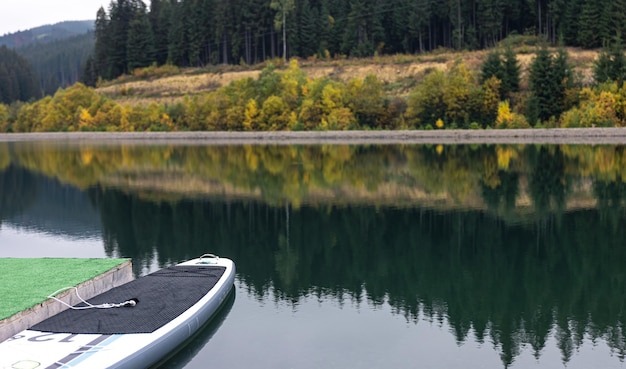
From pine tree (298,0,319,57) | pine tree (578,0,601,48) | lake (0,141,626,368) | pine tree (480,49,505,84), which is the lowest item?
lake (0,141,626,368)

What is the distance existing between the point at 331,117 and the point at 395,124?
8.79 m

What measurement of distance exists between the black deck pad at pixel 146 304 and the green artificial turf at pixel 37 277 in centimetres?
73

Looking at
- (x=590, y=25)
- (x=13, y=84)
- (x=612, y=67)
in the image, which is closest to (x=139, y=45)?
(x=13, y=84)

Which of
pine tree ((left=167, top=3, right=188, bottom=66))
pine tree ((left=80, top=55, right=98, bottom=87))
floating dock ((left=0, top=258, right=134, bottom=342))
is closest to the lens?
floating dock ((left=0, top=258, right=134, bottom=342))

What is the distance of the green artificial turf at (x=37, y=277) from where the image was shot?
14.0 m

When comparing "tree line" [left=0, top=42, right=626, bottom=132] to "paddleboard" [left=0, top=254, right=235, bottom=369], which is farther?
"tree line" [left=0, top=42, right=626, bottom=132]

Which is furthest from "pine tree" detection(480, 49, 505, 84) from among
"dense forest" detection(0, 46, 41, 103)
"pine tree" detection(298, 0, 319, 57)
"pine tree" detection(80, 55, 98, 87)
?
"dense forest" detection(0, 46, 41, 103)

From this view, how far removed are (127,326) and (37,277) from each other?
4405mm

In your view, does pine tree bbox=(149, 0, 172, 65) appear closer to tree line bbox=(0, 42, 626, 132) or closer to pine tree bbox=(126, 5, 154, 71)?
pine tree bbox=(126, 5, 154, 71)

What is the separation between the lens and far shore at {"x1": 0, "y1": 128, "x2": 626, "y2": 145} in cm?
7288

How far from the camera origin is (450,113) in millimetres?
84312

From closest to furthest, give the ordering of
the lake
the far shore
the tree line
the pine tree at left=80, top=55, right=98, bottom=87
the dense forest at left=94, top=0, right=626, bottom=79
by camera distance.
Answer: the lake, the far shore, the tree line, the dense forest at left=94, top=0, right=626, bottom=79, the pine tree at left=80, top=55, right=98, bottom=87

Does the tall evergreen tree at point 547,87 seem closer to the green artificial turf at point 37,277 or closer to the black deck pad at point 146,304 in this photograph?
the black deck pad at point 146,304

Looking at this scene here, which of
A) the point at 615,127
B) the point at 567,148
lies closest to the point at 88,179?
the point at 567,148
